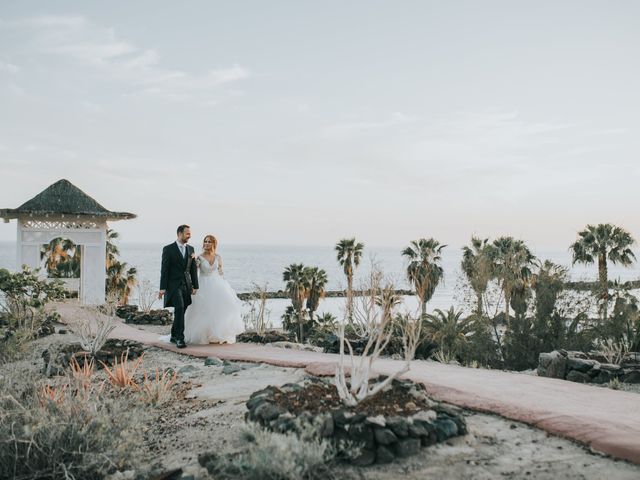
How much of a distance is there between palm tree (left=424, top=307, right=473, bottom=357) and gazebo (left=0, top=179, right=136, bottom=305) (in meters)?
11.9

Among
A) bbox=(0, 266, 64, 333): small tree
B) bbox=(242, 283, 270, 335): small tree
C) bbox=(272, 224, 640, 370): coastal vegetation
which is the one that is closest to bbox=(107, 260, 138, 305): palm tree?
bbox=(242, 283, 270, 335): small tree

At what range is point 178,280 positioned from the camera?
1055 cm

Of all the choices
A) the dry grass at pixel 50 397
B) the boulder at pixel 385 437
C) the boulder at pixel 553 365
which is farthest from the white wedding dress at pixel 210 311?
the boulder at pixel 385 437

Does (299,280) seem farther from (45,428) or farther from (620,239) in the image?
(45,428)

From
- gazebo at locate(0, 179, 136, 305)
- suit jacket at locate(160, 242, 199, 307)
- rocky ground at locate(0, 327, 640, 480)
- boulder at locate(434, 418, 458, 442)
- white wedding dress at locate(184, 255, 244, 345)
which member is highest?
gazebo at locate(0, 179, 136, 305)

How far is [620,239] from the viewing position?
109 feet


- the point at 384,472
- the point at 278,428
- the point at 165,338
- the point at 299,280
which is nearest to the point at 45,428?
the point at 278,428

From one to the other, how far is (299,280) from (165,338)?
78.2ft

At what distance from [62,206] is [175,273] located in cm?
1153

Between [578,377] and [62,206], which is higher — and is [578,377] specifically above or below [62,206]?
below

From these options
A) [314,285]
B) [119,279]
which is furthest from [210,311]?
[314,285]

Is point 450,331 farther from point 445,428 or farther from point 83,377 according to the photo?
point 83,377

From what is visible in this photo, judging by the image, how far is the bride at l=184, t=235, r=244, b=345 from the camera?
436 inches

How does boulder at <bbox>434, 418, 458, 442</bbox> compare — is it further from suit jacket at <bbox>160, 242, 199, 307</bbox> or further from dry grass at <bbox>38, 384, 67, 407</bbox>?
suit jacket at <bbox>160, 242, 199, 307</bbox>
